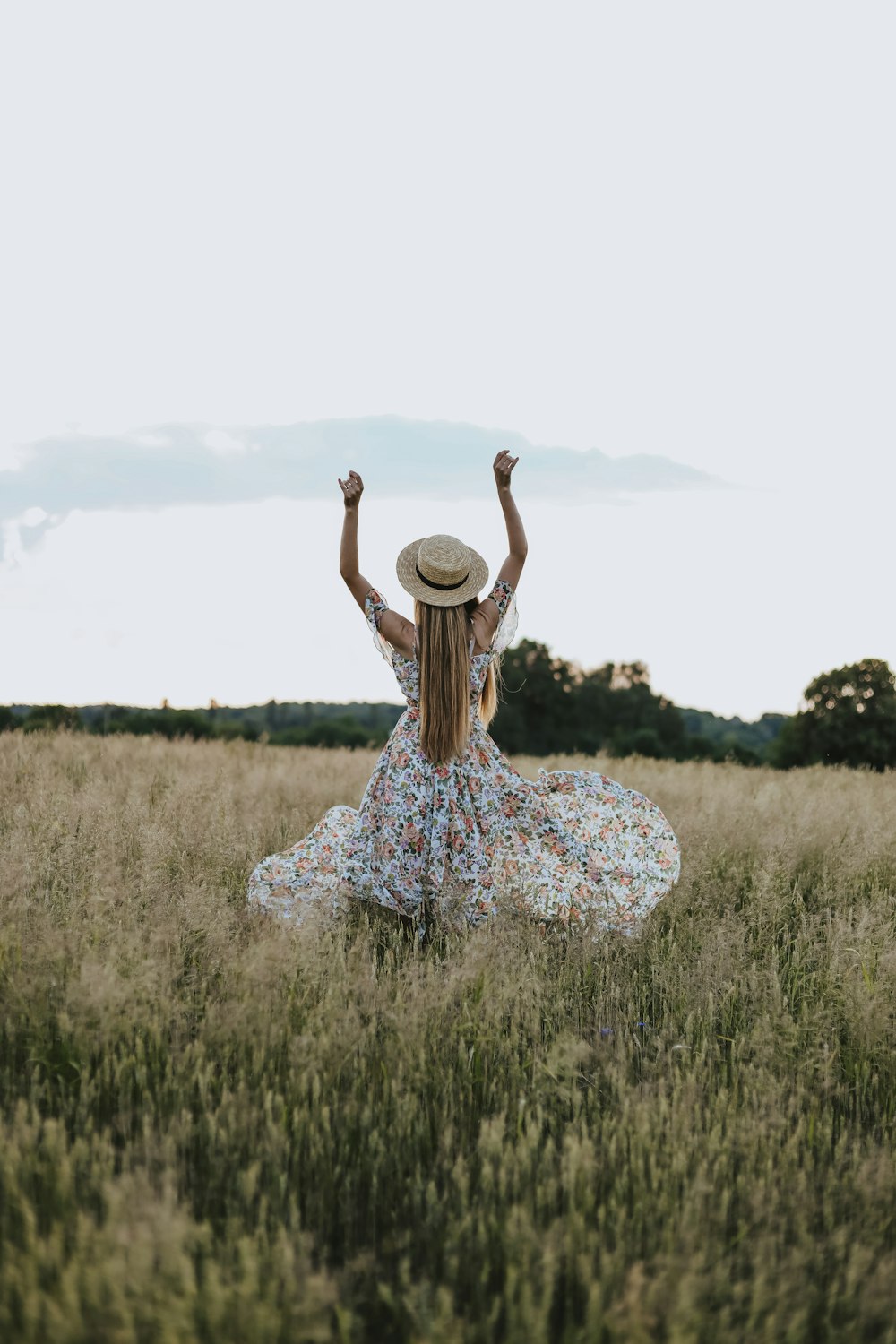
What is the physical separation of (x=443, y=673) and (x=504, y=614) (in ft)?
2.04

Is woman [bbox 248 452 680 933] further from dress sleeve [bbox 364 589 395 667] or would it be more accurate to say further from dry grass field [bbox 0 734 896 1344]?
dry grass field [bbox 0 734 896 1344]

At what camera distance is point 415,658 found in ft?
17.5

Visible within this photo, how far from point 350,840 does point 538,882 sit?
113cm

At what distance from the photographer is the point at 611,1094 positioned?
10.3ft

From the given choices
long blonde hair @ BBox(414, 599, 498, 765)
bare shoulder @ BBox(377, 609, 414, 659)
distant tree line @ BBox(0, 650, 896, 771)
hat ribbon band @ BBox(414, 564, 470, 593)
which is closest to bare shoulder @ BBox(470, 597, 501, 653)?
long blonde hair @ BBox(414, 599, 498, 765)

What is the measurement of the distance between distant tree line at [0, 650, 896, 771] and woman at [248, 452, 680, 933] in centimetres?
912

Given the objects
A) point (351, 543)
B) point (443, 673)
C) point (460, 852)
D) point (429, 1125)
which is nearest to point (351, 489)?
point (351, 543)

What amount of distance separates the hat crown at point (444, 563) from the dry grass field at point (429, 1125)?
188 cm

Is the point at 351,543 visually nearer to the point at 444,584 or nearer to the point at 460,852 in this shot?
the point at 444,584

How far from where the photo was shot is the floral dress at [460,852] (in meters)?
5.14

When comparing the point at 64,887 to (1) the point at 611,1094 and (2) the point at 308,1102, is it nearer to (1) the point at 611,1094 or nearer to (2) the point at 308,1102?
(2) the point at 308,1102

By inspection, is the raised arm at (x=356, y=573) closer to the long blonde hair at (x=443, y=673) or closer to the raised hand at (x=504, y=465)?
the long blonde hair at (x=443, y=673)

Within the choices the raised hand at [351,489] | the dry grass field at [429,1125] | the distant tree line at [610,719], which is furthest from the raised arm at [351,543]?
the distant tree line at [610,719]

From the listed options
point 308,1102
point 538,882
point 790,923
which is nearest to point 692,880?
point 790,923
